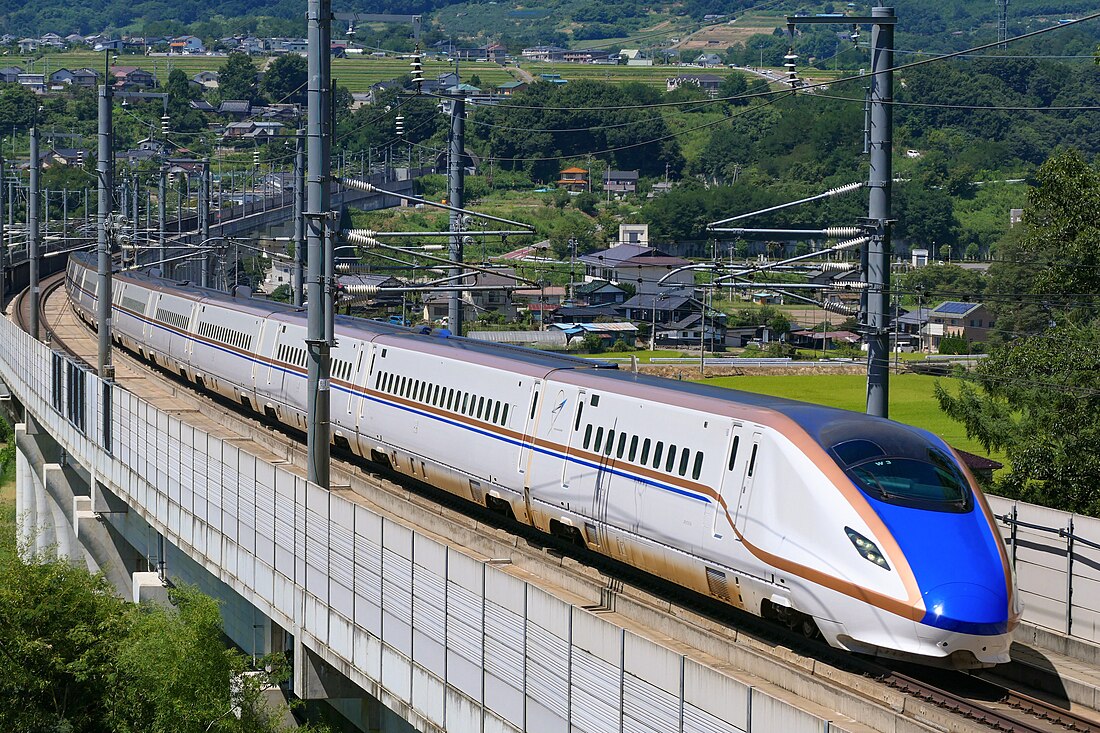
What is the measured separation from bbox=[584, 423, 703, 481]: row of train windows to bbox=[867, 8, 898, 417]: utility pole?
3.53 metres

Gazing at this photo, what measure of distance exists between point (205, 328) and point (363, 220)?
110253mm

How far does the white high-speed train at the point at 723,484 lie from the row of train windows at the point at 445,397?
1.6 inches

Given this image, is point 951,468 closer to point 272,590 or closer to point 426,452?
point 272,590

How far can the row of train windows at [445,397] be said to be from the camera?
2528 cm

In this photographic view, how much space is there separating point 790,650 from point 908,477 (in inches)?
95.8

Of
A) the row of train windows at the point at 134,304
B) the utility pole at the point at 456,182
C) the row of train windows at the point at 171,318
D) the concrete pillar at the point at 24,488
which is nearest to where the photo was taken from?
the utility pole at the point at 456,182

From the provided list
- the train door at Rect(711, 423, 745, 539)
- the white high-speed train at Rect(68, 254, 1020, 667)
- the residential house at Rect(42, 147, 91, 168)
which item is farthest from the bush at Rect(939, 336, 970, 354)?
the residential house at Rect(42, 147, 91, 168)

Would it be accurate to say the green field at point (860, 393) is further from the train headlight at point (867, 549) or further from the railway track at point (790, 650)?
the train headlight at point (867, 549)

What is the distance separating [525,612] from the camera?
15.3 m

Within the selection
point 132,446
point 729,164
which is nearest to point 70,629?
point 132,446

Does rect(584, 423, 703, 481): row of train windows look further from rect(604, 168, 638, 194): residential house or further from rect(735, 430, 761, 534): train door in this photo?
rect(604, 168, 638, 194): residential house

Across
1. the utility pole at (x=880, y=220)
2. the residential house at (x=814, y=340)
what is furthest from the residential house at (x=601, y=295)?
the utility pole at (x=880, y=220)

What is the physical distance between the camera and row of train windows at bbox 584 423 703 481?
64.1 ft

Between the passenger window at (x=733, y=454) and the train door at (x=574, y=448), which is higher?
the passenger window at (x=733, y=454)
